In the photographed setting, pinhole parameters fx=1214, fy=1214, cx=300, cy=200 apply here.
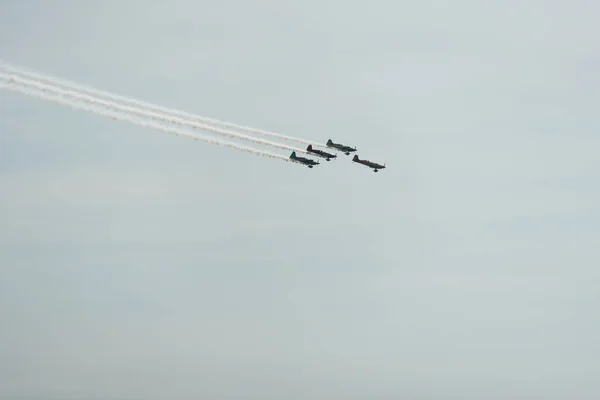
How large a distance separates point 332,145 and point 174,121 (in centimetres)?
4504

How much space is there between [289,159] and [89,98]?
46.2 metres

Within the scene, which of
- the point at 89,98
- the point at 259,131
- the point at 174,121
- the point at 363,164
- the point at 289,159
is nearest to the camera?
the point at 89,98

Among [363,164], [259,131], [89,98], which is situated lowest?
[89,98]

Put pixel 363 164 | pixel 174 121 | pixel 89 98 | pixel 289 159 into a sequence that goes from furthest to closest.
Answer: pixel 363 164 < pixel 289 159 < pixel 174 121 < pixel 89 98

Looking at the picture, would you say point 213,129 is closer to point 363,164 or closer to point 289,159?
point 289,159

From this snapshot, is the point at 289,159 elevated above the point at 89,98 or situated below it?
above

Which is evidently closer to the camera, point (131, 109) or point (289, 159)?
point (131, 109)

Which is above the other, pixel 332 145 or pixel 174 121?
pixel 332 145

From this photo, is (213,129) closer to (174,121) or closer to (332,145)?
(174,121)

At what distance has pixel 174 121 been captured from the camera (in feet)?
417

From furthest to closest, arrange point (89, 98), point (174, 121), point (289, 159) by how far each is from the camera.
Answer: point (289, 159) < point (174, 121) < point (89, 98)

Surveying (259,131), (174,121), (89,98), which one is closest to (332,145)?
(259,131)

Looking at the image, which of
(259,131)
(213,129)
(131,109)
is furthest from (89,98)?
(259,131)

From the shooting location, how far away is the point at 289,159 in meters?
160
